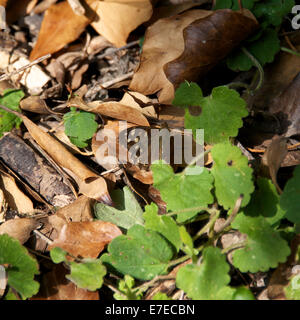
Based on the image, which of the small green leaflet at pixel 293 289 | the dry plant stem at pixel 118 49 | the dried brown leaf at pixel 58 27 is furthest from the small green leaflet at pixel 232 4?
the small green leaflet at pixel 293 289

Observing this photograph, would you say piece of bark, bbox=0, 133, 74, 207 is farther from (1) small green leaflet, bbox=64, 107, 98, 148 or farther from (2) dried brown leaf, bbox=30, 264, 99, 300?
(2) dried brown leaf, bbox=30, 264, 99, 300

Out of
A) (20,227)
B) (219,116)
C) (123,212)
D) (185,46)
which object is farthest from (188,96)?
(20,227)

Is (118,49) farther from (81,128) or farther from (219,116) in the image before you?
(219,116)

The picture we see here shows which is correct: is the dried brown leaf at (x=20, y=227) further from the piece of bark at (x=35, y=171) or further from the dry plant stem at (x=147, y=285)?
the dry plant stem at (x=147, y=285)

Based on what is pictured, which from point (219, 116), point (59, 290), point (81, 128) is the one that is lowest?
point (59, 290)

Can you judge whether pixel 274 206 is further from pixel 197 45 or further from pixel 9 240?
pixel 9 240
